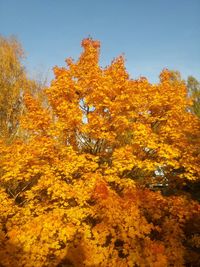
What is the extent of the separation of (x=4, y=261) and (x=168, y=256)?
4.97 metres

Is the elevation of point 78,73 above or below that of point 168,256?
above

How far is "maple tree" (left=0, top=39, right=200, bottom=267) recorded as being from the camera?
898cm

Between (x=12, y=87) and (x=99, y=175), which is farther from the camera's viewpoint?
(x=12, y=87)

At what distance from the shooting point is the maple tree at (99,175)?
8977 mm

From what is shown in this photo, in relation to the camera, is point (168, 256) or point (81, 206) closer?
point (168, 256)

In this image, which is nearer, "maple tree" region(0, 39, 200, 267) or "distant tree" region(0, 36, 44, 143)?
"maple tree" region(0, 39, 200, 267)

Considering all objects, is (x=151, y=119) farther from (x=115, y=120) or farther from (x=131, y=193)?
(x=131, y=193)

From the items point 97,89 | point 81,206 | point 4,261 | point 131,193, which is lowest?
point 4,261

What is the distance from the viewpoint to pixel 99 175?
10.4 m

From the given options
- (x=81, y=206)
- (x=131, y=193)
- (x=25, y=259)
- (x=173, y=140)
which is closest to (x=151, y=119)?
(x=173, y=140)

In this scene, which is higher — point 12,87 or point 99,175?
point 12,87

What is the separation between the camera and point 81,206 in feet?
33.8

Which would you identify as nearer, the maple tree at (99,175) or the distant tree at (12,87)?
the maple tree at (99,175)

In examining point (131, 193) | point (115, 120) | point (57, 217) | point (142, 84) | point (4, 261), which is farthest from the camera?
point (142, 84)
